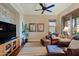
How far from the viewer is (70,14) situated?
3262 millimetres

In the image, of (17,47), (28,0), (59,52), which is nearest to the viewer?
(28,0)

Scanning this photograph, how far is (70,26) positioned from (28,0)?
109 centimetres

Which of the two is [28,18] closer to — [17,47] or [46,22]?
[46,22]

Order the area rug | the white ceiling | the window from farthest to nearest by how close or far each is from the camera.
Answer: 1. the window
2. the area rug
3. the white ceiling

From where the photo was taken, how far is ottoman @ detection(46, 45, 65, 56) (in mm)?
3115

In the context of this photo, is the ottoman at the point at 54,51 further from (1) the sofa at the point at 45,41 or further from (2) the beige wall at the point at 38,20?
(2) the beige wall at the point at 38,20

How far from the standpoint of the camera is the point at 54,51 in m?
3.23

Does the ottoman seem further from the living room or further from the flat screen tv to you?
the flat screen tv

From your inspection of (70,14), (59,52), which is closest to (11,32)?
(59,52)

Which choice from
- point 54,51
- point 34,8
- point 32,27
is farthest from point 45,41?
point 34,8

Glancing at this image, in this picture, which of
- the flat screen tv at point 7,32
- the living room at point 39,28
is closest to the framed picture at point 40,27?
the living room at point 39,28

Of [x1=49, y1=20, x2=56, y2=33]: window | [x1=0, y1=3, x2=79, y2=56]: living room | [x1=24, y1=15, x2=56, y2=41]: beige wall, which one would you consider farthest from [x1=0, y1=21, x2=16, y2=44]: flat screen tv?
[x1=49, y1=20, x2=56, y2=33]: window

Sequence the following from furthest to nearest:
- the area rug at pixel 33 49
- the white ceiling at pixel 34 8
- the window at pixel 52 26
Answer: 1. the window at pixel 52 26
2. the area rug at pixel 33 49
3. the white ceiling at pixel 34 8

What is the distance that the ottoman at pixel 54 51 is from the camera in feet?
10.2
